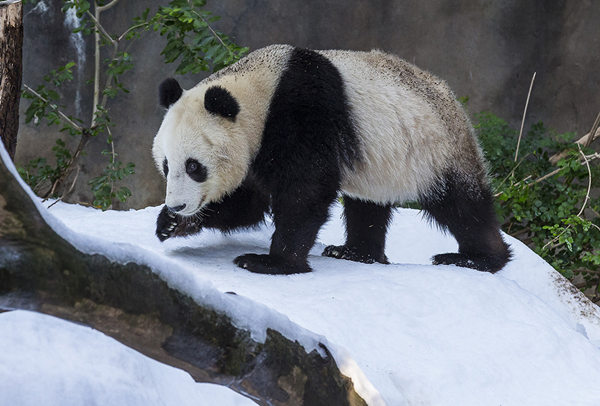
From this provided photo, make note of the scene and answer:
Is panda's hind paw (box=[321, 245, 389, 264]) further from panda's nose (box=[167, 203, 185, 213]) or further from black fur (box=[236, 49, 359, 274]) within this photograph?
panda's nose (box=[167, 203, 185, 213])

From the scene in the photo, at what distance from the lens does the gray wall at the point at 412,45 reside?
21.0ft

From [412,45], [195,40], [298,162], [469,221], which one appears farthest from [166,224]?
[412,45]

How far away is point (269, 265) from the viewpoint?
10.1ft

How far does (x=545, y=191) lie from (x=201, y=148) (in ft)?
10.8

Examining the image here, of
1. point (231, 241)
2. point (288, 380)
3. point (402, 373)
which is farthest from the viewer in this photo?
point (231, 241)

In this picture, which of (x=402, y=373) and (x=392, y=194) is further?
(x=392, y=194)

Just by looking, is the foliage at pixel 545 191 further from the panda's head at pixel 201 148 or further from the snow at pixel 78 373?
the snow at pixel 78 373

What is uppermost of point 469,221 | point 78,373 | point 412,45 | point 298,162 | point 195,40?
point 412,45

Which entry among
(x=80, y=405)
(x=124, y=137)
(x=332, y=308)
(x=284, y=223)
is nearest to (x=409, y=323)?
(x=332, y=308)

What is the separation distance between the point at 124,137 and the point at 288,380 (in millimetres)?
5038

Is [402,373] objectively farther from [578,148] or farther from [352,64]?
[578,148]

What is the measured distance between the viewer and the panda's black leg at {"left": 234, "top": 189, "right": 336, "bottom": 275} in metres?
3.05

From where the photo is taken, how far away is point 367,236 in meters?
3.74

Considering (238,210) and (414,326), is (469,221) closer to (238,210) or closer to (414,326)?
(414,326)
